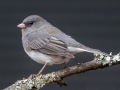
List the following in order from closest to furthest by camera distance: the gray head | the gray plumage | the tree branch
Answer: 1. the tree branch
2. the gray plumage
3. the gray head

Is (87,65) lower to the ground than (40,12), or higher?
lower

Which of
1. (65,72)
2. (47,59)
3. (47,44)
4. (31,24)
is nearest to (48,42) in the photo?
(47,44)

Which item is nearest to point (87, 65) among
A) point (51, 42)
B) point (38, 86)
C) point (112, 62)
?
point (112, 62)

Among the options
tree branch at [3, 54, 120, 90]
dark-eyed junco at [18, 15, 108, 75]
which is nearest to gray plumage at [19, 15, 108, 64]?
dark-eyed junco at [18, 15, 108, 75]

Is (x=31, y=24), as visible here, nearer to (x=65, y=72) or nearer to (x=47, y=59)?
(x=47, y=59)

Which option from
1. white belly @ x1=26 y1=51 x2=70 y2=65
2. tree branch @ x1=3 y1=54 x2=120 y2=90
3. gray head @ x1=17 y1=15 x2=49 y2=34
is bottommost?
tree branch @ x1=3 y1=54 x2=120 y2=90

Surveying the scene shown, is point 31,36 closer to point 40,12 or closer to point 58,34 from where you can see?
point 58,34

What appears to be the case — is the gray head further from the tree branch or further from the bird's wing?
the tree branch
